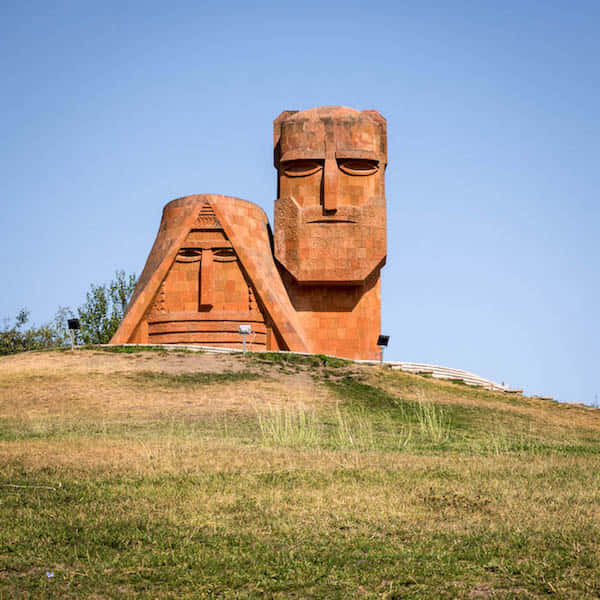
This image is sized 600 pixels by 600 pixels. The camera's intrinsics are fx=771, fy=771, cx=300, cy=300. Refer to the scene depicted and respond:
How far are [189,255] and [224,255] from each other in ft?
3.75

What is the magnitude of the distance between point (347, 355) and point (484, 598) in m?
21.6

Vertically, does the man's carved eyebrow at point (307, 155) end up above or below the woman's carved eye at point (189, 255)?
above

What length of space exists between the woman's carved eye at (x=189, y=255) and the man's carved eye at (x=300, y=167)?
174 inches

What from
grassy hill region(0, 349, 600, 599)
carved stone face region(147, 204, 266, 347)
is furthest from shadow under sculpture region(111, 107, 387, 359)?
grassy hill region(0, 349, 600, 599)

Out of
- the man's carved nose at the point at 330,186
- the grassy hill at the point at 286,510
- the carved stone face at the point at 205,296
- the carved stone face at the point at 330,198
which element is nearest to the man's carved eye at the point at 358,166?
the carved stone face at the point at 330,198

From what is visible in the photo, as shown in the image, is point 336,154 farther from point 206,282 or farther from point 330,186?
point 206,282

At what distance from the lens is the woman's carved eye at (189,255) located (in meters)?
24.7

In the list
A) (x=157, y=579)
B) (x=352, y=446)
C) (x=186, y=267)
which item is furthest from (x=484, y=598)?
(x=186, y=267)

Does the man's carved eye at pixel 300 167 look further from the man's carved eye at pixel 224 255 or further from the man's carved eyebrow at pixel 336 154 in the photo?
the man's carved eye at pixel 224 255

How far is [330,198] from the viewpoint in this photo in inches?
1014

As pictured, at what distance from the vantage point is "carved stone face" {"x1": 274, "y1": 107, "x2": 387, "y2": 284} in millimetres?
25703

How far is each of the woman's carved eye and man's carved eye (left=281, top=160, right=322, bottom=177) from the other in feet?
14.5

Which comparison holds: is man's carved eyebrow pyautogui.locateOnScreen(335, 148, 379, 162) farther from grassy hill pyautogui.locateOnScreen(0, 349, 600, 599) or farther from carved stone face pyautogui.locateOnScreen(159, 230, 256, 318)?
grassy hill pyautogui.locateOnScreen(0, 349, 600, 599)

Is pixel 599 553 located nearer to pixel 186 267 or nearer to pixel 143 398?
pixel 143 398
